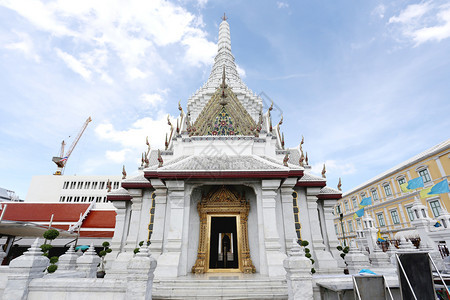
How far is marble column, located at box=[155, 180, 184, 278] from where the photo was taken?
27.3ft

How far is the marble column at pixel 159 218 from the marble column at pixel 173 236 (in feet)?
0.92

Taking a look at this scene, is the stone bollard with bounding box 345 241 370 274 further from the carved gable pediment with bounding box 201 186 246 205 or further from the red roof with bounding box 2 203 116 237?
the red roof with bounding box 2 203 116 237

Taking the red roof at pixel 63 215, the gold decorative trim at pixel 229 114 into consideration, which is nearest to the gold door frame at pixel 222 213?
the gold decorative trim at pixel 229 114

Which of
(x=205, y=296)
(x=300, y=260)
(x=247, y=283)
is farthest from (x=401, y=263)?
(x=205, y=296)

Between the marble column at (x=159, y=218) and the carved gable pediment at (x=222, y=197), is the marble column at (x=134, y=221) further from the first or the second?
the carved gable pediment at (x=222, y=197)

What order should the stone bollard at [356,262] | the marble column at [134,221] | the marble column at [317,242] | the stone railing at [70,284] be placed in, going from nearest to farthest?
the stone railing at [70,284] < the stone bollard at [356,262] < the marble column at [317,242] < the marble column at [134,221]

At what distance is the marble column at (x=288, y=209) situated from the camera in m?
10.4

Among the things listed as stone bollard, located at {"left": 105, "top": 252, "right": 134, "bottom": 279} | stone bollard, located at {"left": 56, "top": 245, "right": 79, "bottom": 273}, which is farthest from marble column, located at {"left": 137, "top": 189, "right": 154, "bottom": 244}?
stone bollard, located at {"left": 56, "top": 245, "right": 79, "bottom": 273}

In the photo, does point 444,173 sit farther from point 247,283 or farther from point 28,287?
point 28,287

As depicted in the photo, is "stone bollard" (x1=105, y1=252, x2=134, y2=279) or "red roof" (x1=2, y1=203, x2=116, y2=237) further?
"red roof" (x1=2, y1=203, x2=116, y2=237)

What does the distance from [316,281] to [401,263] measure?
2.19 meters

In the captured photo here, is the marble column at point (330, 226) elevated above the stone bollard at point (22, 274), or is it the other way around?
the marble column at point (330, 226)

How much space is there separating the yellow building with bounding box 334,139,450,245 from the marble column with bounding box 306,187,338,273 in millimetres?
7249

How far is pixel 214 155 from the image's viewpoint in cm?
→ 1194
